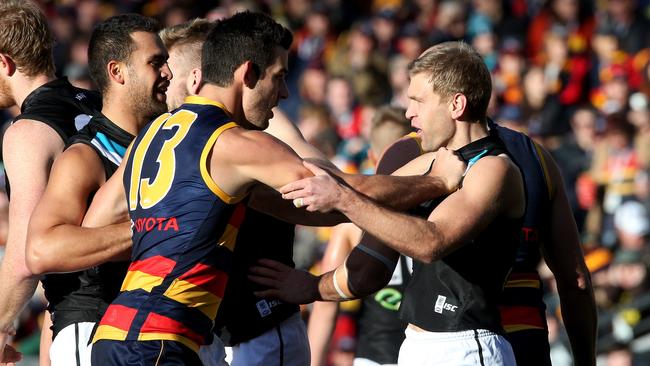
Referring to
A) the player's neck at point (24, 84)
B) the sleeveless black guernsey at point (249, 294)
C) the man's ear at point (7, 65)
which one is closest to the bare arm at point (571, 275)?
the sleeveless black guernsey at point (249, 294)

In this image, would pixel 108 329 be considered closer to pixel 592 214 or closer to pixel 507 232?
pixel 507 232

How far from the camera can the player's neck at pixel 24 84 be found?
5.81m

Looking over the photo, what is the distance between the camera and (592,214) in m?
11.9

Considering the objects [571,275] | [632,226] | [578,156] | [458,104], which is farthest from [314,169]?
[578,156]

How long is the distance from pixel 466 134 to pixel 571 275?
3.37 feet

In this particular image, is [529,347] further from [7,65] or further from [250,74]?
[7,65]

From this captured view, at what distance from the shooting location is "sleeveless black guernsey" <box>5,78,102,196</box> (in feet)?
18.2

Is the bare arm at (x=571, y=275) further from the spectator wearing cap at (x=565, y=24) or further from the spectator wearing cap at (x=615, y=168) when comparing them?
the spectator wearing cap at (x=565, y=24)

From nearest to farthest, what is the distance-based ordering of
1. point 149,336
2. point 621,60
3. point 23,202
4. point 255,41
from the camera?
point 149,336 < point 255,41 < point 23,202 < point 621,60

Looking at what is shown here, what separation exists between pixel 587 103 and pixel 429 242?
32.3 ft

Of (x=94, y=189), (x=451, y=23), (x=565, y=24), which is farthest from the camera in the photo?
(x=451, y=23)

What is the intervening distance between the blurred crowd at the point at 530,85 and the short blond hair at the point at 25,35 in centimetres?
340

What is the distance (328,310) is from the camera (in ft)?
23.6

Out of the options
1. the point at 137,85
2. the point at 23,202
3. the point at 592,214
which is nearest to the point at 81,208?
the point at 23,202
